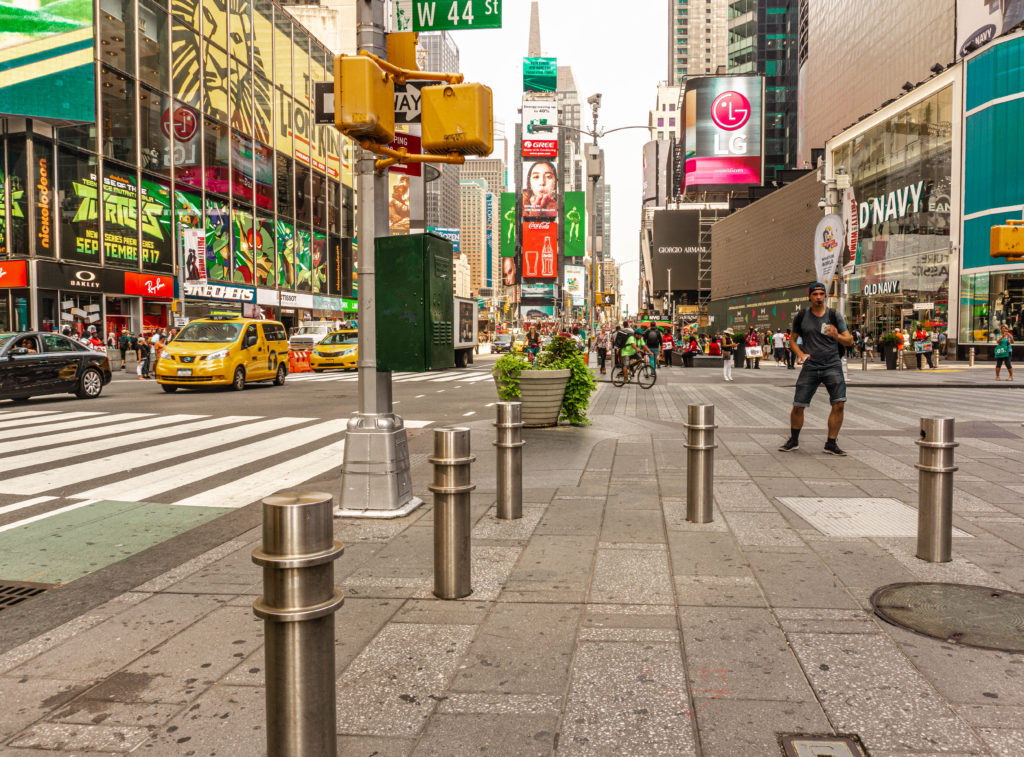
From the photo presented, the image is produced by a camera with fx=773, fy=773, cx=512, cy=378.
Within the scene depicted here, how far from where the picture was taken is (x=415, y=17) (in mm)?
6465

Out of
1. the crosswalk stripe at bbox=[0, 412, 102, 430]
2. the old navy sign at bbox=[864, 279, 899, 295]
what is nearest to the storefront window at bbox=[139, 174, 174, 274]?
the crosswalk stripe at bbox=[0, 412, 102, 430]

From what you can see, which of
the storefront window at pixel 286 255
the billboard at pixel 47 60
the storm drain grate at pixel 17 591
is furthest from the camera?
the storefront window at pixel 286 255

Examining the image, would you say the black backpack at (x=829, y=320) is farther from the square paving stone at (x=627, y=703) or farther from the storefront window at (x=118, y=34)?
the storefront window at (x=118, y=34)

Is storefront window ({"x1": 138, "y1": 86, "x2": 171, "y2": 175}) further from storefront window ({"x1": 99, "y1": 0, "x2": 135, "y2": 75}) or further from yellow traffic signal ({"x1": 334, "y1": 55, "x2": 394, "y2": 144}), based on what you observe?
yellow traffic signal ({"x1": 334, "y1": 55, "x2": 394, "y2": 144})

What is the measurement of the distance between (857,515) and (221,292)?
43.1m

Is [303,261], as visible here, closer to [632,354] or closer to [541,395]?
[632,354]

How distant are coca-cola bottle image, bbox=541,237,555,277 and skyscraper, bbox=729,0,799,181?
1982 inches

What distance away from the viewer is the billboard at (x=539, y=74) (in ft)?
286

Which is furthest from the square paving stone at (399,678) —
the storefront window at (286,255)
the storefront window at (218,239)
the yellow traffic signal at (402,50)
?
the storefront window at (286,255)

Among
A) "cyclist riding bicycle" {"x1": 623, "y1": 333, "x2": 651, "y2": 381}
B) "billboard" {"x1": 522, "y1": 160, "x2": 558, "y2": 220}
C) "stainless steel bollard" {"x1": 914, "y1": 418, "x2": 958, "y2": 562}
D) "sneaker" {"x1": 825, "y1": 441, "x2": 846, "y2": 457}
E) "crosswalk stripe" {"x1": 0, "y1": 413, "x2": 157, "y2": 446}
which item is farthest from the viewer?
"billboard" {"x1": 522, "y1": 160, "x2": 558, "y2": 220}

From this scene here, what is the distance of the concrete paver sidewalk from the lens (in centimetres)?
260

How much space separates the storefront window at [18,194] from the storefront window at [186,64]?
10.9 meters

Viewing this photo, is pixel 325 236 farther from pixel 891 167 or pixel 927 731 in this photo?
Answer: pixel 927 731

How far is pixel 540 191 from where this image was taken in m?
83.8
